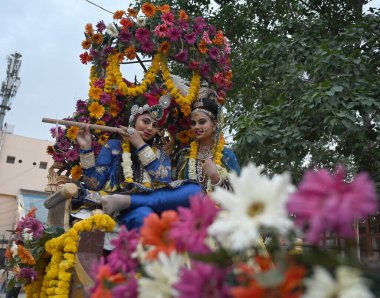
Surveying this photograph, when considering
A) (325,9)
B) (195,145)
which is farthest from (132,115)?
(325,9)

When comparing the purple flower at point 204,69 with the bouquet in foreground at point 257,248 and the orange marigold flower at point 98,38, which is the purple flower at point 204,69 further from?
the bouquet in foreground at point 257,248

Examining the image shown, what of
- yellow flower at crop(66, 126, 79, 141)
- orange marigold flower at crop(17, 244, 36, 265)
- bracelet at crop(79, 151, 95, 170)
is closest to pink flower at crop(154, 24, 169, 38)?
yellow flower at crop(66, 126, 79, 141)

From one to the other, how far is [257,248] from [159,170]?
2.69m

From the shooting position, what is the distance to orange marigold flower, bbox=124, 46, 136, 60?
4078 millimetres

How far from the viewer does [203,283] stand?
0.92 meters

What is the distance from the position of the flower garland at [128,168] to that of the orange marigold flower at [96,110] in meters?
0.39

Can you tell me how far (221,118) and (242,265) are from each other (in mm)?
3231

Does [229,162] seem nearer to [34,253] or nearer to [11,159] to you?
[34,253]

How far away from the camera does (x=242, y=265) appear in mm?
958

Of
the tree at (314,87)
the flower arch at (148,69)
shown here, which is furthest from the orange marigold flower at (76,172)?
the tree at (314,87)

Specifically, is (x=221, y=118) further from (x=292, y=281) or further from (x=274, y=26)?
(x=274, y=26)

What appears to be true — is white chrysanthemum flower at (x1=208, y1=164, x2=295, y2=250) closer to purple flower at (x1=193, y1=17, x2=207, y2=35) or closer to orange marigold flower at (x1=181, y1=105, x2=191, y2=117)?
orange marigold flower at (x1=181, y1=105, x2=191, y2=117)

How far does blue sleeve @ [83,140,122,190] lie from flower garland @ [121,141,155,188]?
0.09m

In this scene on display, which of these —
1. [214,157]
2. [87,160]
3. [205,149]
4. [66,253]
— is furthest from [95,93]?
[66,253]
